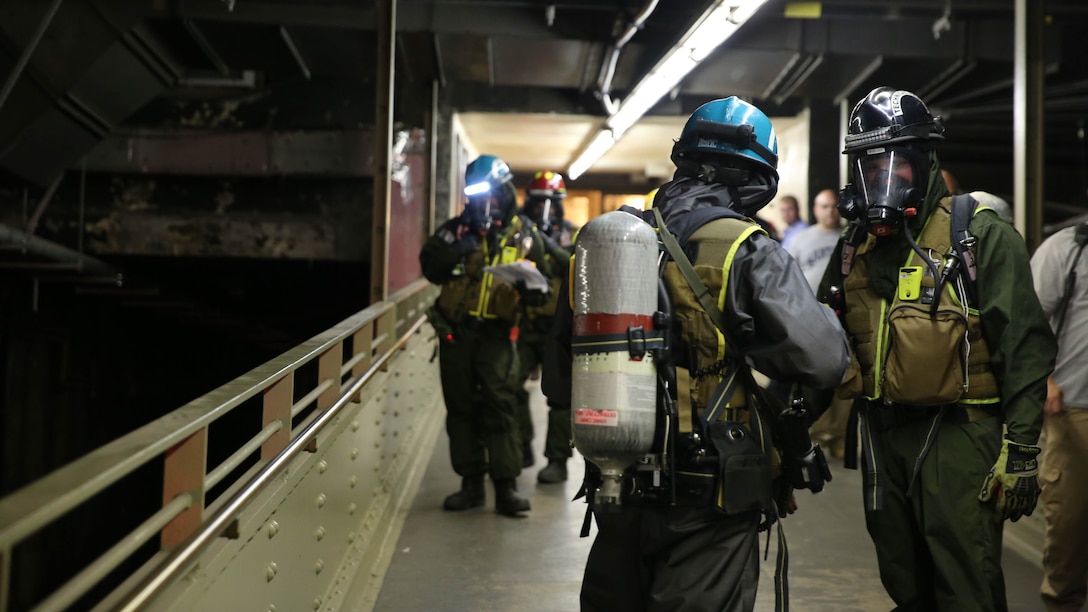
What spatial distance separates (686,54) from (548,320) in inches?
96.6

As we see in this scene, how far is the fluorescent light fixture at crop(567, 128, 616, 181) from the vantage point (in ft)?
37.0

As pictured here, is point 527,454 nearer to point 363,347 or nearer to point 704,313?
point 363,347

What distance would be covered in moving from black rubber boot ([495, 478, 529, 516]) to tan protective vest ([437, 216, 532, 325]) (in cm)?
100

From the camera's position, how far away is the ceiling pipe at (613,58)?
783cm

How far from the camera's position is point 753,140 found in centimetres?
269

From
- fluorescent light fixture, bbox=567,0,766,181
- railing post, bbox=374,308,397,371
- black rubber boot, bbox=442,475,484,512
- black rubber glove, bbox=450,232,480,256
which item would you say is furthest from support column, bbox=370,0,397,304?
fluorescent light fixture, bbox=567,0,766,181

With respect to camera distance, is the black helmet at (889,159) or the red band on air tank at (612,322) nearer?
the red band on air tank at (612,322)

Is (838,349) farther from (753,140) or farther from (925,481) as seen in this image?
(925,481)

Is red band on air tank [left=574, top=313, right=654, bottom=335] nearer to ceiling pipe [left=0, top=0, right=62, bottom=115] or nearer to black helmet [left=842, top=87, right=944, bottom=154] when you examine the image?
black helmet [left=842, top=87, right=944, bottom=154]

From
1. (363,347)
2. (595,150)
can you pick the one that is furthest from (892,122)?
(595,150)

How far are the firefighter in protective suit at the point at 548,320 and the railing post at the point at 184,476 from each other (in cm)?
387

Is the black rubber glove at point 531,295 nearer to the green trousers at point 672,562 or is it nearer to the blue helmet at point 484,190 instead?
the blue helmet at point 484,190

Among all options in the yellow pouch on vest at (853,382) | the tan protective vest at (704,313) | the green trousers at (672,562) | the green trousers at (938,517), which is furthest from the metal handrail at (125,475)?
the green trousers at (938,517)

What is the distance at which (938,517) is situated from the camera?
2984 mm
